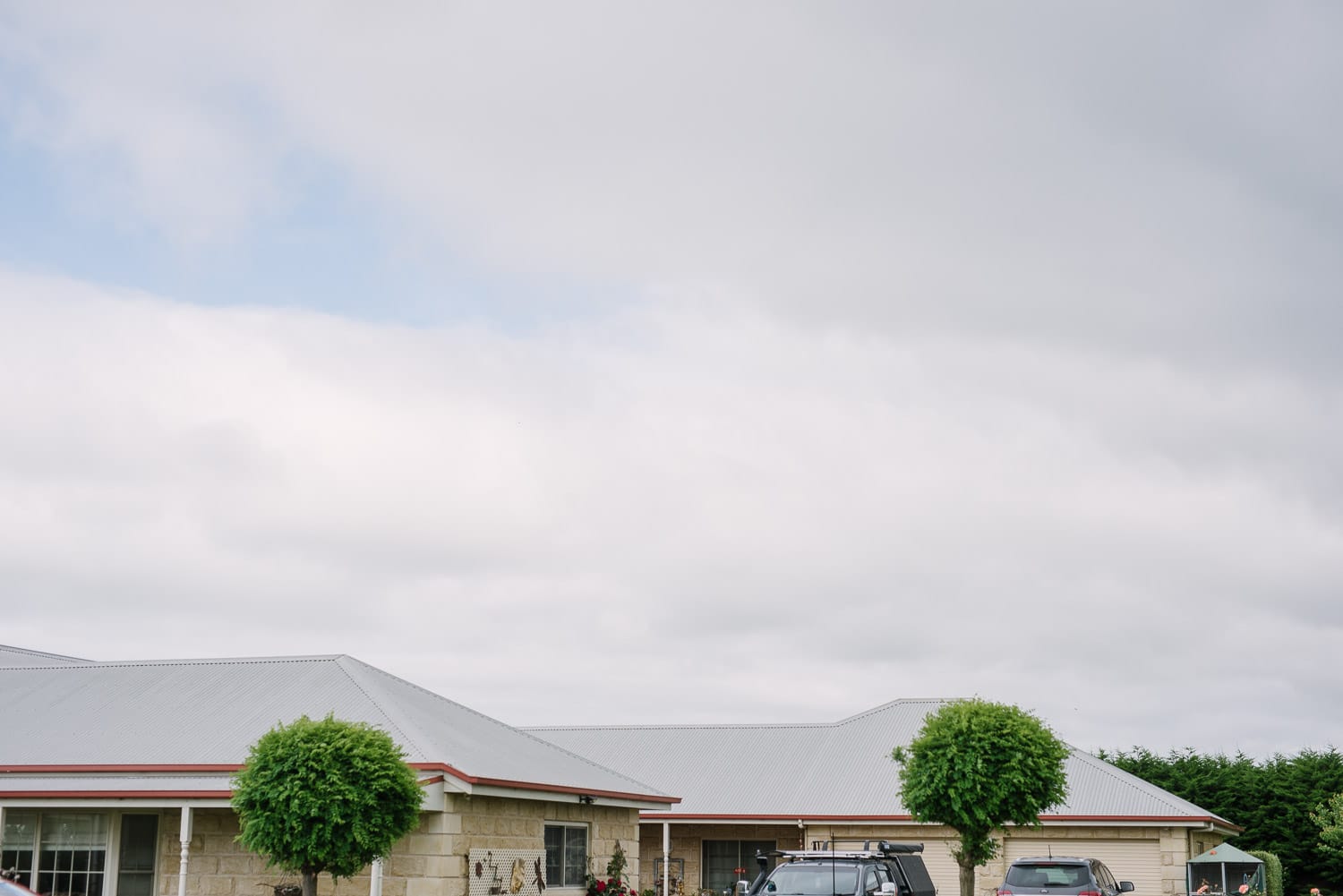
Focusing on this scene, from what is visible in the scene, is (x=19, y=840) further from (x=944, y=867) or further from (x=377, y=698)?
(x=944, y=867)

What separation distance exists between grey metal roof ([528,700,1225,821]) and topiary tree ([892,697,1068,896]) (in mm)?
5813

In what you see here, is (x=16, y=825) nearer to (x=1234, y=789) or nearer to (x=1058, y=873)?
(x=1058, y=873)

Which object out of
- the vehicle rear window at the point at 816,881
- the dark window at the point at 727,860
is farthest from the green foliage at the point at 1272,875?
the vehicle rear window at the point at 816,881

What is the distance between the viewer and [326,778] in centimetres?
1906

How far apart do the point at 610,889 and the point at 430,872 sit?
5840 millimetres

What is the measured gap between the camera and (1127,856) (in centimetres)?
3325

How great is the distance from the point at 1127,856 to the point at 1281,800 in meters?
9.94

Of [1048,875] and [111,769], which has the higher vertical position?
[111,769]

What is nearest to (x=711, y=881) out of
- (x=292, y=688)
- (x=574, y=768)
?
(x=574, y=768)

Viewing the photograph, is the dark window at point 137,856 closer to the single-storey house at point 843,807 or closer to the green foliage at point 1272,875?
the single-storey house at point 843,807

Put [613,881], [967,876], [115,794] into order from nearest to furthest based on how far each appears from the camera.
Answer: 1. [115,794]
2. [613,881]
3. [967,876]

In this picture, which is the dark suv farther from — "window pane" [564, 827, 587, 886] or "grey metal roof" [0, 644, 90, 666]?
"grey metal roof" [0, 644, 90, 666]

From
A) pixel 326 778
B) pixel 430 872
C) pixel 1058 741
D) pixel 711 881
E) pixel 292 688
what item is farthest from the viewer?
pixel 711 881

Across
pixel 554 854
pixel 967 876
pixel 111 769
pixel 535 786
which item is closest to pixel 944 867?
pixel 967 876
